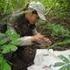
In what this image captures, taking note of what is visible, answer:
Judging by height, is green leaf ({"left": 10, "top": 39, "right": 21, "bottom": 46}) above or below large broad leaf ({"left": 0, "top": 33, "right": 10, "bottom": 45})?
below

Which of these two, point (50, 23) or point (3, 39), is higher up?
point (3, 39)

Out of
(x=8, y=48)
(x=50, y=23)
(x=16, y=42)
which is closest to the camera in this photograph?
(x=8, y=48)

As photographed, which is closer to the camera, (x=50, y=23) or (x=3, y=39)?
(x=3, y=39)

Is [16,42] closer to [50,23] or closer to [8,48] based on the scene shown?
[8,48]

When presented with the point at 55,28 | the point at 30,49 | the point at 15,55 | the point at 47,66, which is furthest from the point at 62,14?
the point at 15,55

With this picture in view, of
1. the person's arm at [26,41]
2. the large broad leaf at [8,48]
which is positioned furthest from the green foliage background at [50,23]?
the person's arm at [26,41]

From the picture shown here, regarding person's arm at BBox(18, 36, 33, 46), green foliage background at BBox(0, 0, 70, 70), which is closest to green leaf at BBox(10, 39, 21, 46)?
green foliage background at BBox(0, 0, 70, 70)

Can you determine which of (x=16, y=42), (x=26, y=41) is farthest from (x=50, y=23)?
(x=16, y=42)

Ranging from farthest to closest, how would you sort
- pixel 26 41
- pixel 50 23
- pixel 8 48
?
pixel 50 23 → pixel 26 41 → pixel 8 48

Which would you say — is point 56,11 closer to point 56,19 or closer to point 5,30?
point 56,19

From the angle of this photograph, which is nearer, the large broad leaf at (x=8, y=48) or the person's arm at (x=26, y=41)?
the large broad leaf at (x=8, y=48)

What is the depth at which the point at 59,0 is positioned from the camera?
538 centimetres

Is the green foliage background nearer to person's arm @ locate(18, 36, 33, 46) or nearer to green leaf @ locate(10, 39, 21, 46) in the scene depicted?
green leaf @ locate(10, 39, 21, 46)

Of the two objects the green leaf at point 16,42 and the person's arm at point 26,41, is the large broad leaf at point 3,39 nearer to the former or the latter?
the green leaf at point 16,42
